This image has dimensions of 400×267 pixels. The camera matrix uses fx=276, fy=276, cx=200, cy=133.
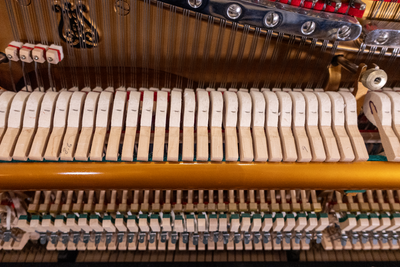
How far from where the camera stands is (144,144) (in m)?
1.24

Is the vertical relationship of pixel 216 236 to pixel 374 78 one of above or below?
below

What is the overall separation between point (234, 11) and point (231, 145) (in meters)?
0.59

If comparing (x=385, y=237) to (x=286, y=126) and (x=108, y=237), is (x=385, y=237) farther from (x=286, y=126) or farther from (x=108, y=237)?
(x=108, y=237)

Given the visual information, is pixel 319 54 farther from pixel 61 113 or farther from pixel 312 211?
pixel 61 113

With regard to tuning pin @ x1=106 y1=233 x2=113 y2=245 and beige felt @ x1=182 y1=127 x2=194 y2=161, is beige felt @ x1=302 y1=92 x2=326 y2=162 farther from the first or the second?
tuning pin @ x1=106 y1=233 x2=113 y2=245

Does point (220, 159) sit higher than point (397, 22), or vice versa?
point (397, 22)

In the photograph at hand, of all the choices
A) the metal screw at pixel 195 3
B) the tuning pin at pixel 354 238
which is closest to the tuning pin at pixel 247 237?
the tuning pin at pixel 354 238

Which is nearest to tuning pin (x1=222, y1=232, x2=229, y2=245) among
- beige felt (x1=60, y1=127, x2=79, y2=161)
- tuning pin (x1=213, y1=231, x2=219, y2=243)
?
tuning pin (x1=213, y1=231, x2=219, y2=243)

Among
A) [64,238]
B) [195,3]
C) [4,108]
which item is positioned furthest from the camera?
[64,238]

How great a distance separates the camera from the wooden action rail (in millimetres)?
1238

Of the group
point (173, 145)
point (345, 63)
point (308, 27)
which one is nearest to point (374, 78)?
point (345, 63)

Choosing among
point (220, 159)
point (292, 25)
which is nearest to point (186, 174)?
point (220, 159)

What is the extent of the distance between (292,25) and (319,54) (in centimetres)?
35
